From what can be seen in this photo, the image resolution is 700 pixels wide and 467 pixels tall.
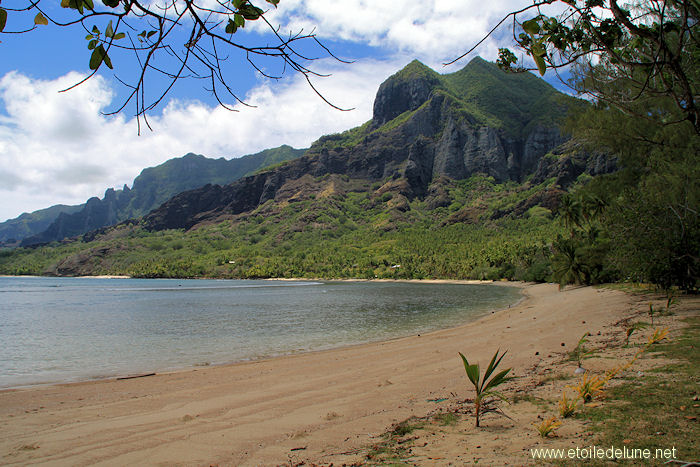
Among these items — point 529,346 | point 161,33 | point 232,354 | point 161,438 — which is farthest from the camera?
point 232,354

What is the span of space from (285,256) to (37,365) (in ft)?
478

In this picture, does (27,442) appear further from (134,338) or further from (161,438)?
(134,338)

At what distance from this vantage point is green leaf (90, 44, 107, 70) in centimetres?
244

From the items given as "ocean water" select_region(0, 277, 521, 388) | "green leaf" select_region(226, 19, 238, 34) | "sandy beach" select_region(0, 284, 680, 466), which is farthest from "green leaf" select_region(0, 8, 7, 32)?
"ocean water" select_region(0, 277, 521, 388)

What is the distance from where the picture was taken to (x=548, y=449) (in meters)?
4.05

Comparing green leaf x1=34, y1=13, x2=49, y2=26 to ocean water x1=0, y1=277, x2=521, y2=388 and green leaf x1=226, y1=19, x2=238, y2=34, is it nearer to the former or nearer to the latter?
green leaf x1=226, y1=19, x2=238, y2=34

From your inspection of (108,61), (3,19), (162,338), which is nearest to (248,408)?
(108,61)

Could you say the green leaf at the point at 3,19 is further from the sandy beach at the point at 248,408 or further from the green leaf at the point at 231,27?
the sandy beach at the point at 248,408

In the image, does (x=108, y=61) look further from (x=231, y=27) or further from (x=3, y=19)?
(x=231, y=27)

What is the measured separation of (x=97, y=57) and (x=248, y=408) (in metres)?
6.99

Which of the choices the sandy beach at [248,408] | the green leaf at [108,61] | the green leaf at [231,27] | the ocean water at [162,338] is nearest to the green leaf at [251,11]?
the green leaf at [231,27]

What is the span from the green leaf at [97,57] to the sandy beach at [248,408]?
14.2 feet

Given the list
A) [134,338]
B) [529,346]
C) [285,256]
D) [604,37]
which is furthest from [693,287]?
[285,256]

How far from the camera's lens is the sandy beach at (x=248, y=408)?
17.9 ft
